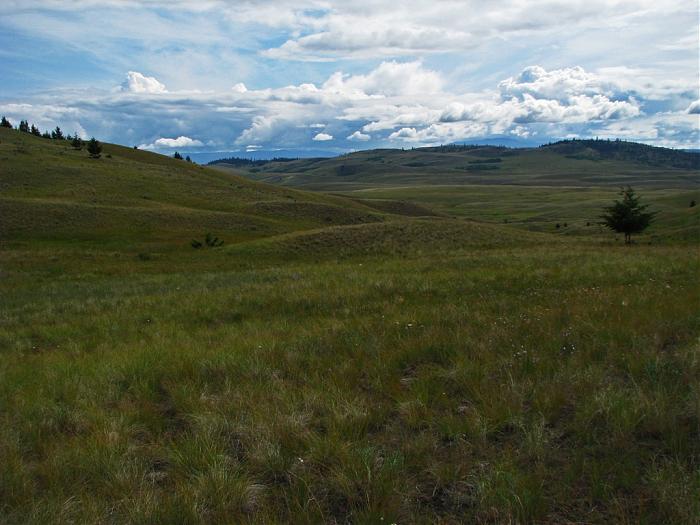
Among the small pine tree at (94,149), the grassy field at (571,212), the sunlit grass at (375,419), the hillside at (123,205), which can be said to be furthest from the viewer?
the small pine tree at (94,149)

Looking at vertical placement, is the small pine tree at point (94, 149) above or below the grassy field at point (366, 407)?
above

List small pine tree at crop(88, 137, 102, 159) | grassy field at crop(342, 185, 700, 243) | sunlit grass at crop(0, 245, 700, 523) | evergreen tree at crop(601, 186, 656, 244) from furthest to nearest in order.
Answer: small pine tree at crop(88, 137, 102, 159)
grassy field at crop(342, 185, 700, 243)
evergreen tree at crop(601, 186, 656, 244)
sunlit grass at crop(0, 245, 700, 523)

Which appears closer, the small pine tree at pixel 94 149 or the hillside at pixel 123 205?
the hillside at pixel 123 205

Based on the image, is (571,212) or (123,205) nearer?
(123,205)

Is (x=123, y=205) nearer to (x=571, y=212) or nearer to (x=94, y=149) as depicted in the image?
(x=94, y=149)

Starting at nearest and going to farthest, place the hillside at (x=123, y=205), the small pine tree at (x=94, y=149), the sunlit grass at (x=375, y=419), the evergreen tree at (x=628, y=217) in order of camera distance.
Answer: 1. the sunlit grass at (x=375, y=419)
2. the evergreen tree at (x=628, y=217)
3. the hillside at (x=123, y=205)
4. the small pine tree at (x=94, y=149)

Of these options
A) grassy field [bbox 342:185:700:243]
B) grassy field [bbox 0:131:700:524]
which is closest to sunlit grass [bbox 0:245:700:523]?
grassy field [bbox 0:131:700:524]

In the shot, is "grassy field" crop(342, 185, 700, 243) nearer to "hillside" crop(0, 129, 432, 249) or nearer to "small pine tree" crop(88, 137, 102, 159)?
"hillside" crop(0, 129, 432, 249)

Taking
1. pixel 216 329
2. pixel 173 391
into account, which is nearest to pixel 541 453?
pixel 173 391

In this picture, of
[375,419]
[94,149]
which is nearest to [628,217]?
[375,419]

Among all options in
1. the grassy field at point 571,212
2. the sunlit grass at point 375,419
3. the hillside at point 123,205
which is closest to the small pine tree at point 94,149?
the hillside at point 123,205

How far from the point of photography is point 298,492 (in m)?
3.83

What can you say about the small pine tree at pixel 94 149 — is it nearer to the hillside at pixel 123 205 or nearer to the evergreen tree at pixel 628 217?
the hillside at pixel 123 205

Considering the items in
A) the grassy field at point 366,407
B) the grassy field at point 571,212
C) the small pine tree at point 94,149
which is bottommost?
the grassy field at point 571,212
